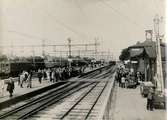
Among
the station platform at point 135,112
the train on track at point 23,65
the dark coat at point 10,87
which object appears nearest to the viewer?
the station platform at point 135,112

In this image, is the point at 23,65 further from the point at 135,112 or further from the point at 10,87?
the point at 135,112

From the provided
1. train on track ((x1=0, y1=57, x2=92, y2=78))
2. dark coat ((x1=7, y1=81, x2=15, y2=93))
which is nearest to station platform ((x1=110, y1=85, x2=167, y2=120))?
dark coat ((x1=7, y1=81, x2=15, y2=93))

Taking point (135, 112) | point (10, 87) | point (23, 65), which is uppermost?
point (23, 65)

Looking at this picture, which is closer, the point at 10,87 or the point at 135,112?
the point at 135,112

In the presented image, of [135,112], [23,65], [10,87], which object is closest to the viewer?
[135,112]

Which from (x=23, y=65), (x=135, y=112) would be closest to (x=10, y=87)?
(x=135, y=112)

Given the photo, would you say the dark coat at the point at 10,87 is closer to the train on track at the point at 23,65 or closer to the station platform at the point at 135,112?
the train on track at the point at 23,65

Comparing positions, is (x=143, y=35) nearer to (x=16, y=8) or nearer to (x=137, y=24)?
(x=137, y=24)

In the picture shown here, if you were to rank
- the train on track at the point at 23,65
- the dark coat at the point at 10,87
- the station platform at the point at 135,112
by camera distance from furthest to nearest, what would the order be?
the train on track at the point at 23,65 < the dark coat at the point at 10,87 < the station platform at the point at 135,112

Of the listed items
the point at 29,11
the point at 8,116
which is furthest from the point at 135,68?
the point at 29,11

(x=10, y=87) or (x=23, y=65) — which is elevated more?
(x=23, y=65)

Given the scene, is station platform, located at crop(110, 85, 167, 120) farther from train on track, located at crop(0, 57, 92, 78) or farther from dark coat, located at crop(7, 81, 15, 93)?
train on track, located at crop(0, 57, 92, 78)

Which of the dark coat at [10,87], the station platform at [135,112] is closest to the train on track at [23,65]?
the dark coat at [10,87]

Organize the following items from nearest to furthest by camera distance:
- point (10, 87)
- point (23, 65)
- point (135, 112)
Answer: point (135, 112) → point (10, 87) → point (23, 65)
